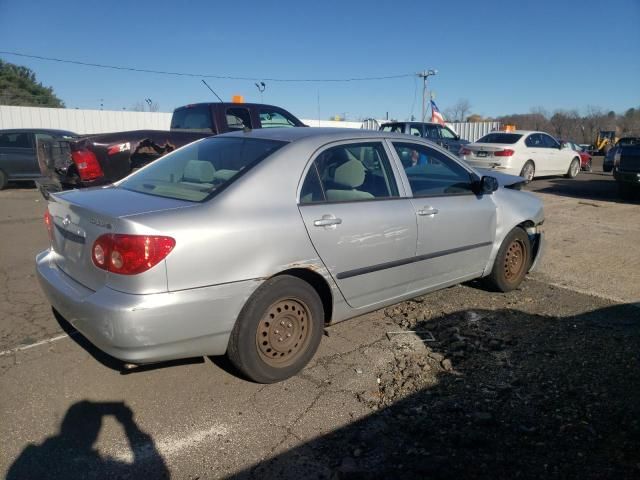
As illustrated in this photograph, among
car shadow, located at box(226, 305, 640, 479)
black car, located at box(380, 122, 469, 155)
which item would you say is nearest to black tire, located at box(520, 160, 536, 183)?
black car, located at box(380, 122, 469, 155)

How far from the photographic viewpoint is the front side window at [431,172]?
4129 mm

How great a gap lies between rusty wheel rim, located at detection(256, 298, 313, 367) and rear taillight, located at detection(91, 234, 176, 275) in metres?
0.78

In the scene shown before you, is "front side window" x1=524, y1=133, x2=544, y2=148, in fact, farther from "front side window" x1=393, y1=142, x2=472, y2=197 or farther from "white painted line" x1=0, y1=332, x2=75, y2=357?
"white painted line" x1=0, y1=332, x2=75, y2=357

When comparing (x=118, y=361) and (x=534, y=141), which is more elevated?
(x=534, y=141)

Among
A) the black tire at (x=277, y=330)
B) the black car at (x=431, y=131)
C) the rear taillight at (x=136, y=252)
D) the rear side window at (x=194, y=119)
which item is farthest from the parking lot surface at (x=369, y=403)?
the black car at (x=431, y=131)

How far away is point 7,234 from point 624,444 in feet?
26.8

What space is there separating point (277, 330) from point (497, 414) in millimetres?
1418

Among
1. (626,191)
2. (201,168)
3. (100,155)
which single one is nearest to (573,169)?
(626,191)

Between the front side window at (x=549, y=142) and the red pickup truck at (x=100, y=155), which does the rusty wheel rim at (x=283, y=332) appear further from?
the front side window at (x=549, y=142)

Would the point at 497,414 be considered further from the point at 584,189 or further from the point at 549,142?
the point at 549,142

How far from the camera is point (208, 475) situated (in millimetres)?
2439

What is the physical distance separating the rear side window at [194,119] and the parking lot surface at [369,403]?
4613 millimetres

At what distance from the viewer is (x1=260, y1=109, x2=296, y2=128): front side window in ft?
28.9

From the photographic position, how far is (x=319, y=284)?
3.45m
